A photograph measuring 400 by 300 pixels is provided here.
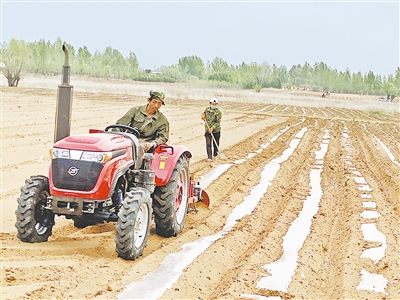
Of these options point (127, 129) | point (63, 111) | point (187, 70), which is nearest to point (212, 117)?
point (127, 129)

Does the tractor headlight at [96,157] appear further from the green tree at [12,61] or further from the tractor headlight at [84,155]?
the green tree at [12,61]

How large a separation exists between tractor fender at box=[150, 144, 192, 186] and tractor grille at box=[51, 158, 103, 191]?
1087 mm

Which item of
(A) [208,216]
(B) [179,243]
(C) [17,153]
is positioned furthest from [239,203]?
(C) [17,153]

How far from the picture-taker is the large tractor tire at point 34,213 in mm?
5918

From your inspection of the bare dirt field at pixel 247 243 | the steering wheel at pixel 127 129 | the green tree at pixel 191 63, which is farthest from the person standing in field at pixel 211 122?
the green tree at pixel 191 63

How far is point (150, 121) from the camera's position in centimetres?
711

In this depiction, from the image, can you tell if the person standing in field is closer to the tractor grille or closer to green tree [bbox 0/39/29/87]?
the tractor grille

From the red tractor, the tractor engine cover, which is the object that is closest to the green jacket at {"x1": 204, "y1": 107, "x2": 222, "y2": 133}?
the red tractor

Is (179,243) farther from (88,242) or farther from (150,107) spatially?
(150,107)

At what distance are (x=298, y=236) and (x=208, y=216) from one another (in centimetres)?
139

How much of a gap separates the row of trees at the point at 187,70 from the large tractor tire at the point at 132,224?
133 ft

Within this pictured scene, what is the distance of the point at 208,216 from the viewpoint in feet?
27.3

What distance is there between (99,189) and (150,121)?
1.56 m

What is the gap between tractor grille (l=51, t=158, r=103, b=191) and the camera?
5750mm
